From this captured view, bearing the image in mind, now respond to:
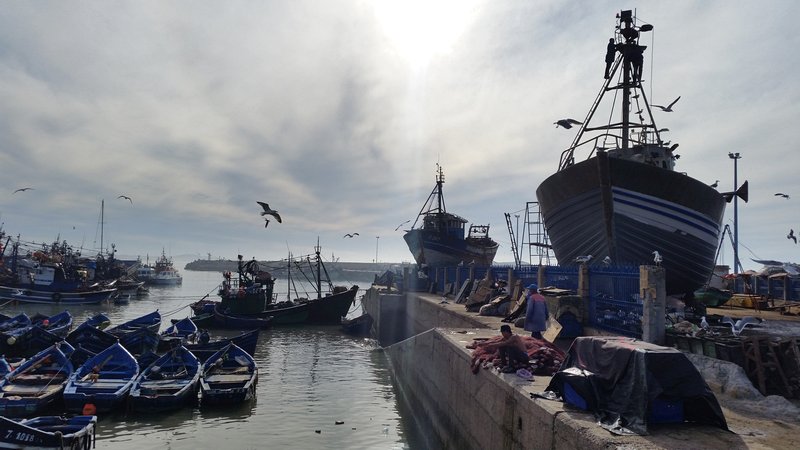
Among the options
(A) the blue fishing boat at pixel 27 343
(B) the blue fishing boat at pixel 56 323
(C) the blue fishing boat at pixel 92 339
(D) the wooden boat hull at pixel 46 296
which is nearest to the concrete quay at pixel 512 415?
(C) the blue fishing boat at pixel 92 339

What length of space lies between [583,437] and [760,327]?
9.89 m

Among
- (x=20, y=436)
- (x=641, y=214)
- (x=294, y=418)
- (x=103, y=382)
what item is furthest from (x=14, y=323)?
(x=641, y=214)

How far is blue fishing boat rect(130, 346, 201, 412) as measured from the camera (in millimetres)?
14352

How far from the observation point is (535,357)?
9.18 meters

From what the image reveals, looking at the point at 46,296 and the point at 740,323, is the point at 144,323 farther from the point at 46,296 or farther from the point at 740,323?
the point at 46,296

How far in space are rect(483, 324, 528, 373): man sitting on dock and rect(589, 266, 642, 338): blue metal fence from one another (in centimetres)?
453

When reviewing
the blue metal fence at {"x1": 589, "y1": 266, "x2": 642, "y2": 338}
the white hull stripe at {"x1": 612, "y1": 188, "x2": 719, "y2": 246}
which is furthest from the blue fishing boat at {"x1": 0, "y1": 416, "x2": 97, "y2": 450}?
the white hull stripe at {"x1": 612, "y1": 188, "x2": 719, "y2": 246}

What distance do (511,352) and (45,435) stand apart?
894cm

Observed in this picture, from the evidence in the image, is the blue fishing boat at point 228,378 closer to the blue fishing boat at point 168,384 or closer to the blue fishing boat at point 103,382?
the blue fishing boat at point 168,384

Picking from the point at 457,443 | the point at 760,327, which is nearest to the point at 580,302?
the point at 760,327

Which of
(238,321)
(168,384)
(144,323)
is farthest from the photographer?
(238,321)

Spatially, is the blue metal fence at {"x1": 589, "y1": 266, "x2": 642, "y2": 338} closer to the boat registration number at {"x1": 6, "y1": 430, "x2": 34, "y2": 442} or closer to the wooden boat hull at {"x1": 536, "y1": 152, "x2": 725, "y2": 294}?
the wooden boat hull at {"x1": 536, "y1": 152, "x2": 725, "y2": 294}

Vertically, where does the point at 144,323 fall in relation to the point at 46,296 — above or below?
above

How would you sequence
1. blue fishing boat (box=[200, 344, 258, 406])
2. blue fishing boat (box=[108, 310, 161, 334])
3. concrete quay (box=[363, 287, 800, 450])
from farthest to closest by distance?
blue fishing boat (box=[108, 310, 161, 334])
blue fishing boat (box=[200, 344, 258, 406])
concrete quay (box=[363, 287, 800, 450])
